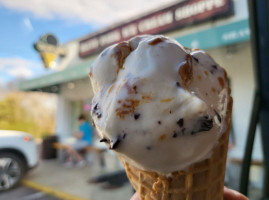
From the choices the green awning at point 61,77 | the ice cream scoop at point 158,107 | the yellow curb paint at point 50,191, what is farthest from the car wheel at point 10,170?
the ice cream scoop at point 158,107

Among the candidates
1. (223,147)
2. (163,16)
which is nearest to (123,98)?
(223,147)

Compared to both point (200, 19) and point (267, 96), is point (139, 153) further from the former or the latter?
point (200, 19)

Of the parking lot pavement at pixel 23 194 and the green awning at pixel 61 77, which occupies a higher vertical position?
the green awning at pixel 61 77

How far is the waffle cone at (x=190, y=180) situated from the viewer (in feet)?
2.03

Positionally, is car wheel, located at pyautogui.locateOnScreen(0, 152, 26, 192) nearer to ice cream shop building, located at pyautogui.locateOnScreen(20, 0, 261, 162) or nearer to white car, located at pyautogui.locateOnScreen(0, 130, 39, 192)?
white car, located at pyautogui.locateOnScreen(0, 130, 39, 192)

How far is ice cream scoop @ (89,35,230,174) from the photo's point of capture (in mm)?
531

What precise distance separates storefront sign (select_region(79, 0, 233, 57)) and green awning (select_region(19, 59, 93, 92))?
509 millimetres

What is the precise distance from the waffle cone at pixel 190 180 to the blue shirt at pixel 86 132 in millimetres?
3523

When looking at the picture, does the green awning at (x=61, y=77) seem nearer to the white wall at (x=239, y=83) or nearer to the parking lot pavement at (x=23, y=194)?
the parking lot pavement at (x=23, y=194)

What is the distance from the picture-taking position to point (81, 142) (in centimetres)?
433

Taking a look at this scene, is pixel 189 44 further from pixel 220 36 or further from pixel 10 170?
pixel 10 170

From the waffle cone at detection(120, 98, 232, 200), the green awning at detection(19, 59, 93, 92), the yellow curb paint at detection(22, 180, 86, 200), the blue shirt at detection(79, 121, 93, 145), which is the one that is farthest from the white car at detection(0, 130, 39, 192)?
the waffle cone at detection(120, 98, 232, 200)

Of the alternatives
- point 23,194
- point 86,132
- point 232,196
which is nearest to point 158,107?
point 232,196

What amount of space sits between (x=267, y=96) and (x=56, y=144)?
14.4 feet
